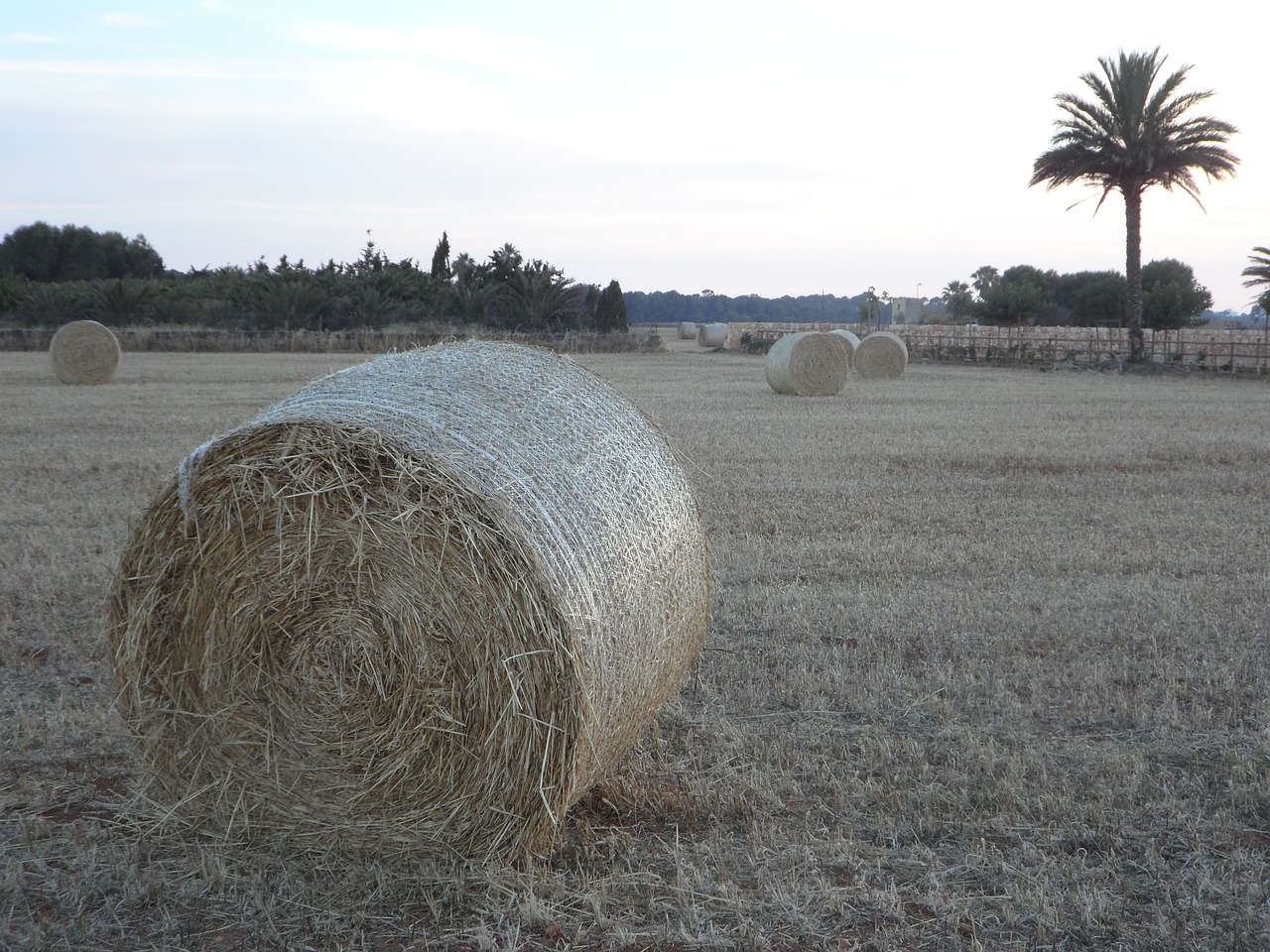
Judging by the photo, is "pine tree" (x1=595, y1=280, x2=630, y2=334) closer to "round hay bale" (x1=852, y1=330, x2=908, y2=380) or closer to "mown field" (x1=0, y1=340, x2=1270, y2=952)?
"round hay bale" (x1=852, y1=330, x2=908, y2=380)

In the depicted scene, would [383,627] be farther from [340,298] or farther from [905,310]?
[905,310]

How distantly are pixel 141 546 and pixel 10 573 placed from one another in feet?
13.1

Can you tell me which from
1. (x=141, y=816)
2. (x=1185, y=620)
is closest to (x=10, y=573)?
(x=141, y=816)

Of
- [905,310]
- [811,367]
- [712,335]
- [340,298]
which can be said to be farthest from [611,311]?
[905,310]

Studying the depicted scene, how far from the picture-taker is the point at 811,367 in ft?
70.1

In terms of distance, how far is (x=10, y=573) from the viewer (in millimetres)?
7059

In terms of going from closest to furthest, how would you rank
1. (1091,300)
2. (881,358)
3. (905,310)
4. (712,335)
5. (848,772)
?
(848,772), (881,358), (712,335), (1091,300), (905,310)

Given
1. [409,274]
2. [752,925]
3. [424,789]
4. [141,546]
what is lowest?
[752,925]

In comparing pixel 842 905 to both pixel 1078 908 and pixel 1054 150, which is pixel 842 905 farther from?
pixel 1054 150

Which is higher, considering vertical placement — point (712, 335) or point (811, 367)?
point (712, 335)

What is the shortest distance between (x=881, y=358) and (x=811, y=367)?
6872 millimetres

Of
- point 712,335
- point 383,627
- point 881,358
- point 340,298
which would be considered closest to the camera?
point 383,627

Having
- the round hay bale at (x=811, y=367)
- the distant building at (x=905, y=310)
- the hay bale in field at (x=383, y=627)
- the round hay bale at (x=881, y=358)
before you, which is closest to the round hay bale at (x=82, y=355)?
the round hay bale at (x=811, y=367)

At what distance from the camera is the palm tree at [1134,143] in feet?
98.3
